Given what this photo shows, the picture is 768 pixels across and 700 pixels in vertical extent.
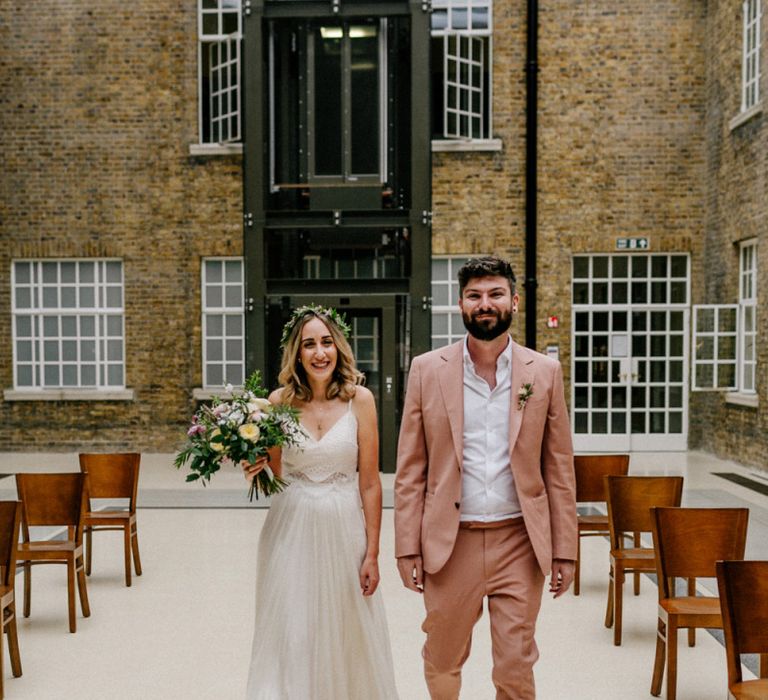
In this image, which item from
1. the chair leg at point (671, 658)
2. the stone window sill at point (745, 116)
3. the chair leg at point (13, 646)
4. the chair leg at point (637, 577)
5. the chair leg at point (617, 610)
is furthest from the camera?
the stone window sill at point (745, 116)

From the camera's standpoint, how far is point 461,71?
555 inches

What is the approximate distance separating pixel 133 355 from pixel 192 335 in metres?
1.06

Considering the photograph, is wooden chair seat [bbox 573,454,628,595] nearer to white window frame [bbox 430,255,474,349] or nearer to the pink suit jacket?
the pink suit jacket

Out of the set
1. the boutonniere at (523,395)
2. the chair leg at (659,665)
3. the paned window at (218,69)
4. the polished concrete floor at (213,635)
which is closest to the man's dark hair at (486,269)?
the boutonniere at (523,395)

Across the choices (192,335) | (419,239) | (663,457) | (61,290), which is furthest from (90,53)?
(663,457)

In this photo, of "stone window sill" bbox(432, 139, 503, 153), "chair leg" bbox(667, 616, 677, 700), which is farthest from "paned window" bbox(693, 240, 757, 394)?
"chair leg" bbox(667, 616, 677, 700)

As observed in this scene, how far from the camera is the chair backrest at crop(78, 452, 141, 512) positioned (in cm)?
682

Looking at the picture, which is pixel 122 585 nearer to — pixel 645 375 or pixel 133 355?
pixel 133 355

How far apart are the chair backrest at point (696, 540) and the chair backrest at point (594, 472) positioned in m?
2.29

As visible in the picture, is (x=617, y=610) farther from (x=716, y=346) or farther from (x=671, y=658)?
(x=716, y=346)

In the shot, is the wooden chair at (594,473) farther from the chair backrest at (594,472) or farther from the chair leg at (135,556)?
the chair leg at (135,556)

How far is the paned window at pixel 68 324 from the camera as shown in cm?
1453

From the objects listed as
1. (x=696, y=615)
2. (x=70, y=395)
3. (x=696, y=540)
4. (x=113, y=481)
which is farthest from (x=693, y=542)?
(x=70, y=395)

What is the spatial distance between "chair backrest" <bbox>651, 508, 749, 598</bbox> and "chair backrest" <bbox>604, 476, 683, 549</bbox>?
118cm
